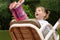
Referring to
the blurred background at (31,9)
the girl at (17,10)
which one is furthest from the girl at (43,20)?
the blurred background at (31,9)

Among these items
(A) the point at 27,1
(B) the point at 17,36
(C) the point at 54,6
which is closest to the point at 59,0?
(C) the point at 54,6

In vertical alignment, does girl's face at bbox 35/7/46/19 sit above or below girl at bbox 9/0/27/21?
below

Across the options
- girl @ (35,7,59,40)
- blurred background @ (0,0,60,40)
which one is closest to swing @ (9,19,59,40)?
girl @ (35,7,59,40)

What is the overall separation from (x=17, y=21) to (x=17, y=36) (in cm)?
19

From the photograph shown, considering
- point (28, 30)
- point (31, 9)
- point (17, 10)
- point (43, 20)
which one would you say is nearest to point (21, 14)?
point (17, 10)

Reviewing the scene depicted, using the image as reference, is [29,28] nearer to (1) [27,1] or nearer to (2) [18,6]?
(2) [18,6]

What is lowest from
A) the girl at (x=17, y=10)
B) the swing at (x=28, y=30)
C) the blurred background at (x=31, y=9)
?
the blurred background at (x=31, y=9)

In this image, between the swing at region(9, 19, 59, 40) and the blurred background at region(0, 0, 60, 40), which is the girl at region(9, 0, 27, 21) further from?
the blurred background at region(0, 0, 60, 40)

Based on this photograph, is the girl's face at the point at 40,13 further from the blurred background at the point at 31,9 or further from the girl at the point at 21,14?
the blurred background at the point at 31,9

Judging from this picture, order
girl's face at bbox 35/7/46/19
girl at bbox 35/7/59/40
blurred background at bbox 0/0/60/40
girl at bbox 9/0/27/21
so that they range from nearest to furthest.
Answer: girl at bbox 9/0/27/21, girl at bbox 35/7/59/40, girl's face at bbox 35/7/46/19, blurred background at bbox 0/0/60/40

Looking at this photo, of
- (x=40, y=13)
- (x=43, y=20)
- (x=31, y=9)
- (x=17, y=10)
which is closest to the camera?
(x=17, y=10)

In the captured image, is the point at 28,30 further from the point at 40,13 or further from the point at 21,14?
the point at 40,13

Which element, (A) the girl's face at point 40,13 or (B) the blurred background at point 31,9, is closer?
(A) the girl's face at point 40,13

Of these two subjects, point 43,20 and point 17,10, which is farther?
point 43,20
